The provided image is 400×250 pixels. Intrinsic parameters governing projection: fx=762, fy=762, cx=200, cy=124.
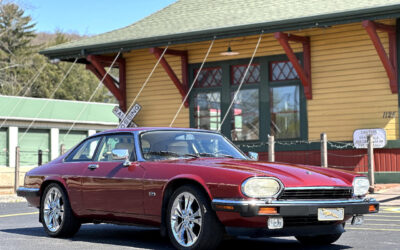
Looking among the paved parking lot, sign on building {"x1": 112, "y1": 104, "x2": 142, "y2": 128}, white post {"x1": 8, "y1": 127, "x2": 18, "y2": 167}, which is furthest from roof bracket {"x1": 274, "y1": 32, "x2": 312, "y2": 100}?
white post {"x1": 8, "y1": 127, "x2": 18, "y2": 167}

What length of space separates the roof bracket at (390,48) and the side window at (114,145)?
37.0 feet

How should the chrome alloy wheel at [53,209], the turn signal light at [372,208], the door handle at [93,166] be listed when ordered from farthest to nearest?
the chrome alloy wheel at [53,209]
the door handle at [93,166]
the turn signal light at [372,208]

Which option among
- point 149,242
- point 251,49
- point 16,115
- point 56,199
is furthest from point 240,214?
point 16,115

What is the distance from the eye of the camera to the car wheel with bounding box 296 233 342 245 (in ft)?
28.0

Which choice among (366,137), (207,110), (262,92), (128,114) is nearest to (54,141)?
(128,114)

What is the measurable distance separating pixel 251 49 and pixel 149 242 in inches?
579

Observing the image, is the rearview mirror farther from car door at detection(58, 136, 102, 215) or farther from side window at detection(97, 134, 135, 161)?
car door at detection(58, 136, 102, 215)

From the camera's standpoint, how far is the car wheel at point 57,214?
9.62m

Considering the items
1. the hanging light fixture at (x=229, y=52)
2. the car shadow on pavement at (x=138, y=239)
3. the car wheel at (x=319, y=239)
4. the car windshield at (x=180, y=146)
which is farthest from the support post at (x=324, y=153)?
the car wheel at (x=319, y=239)

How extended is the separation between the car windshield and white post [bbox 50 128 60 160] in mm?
35735

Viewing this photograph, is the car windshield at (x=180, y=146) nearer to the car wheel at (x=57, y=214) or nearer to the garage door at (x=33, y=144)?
the car wheel at (x=57, y=214)

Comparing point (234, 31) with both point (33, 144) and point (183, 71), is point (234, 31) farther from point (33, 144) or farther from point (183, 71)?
point (33, 144)

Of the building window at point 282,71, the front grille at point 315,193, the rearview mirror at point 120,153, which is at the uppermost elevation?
the building window at point 282,71

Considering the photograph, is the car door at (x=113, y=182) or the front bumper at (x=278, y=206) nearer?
the front bumper at (x=278, y=206)
